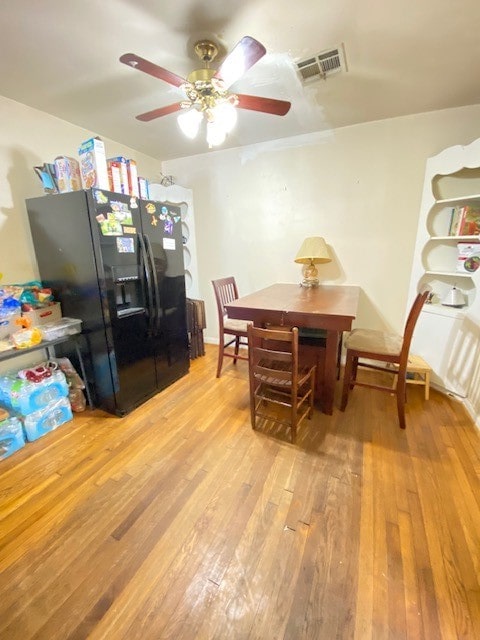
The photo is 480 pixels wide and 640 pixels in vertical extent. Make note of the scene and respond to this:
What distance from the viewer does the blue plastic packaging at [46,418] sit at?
1939mm

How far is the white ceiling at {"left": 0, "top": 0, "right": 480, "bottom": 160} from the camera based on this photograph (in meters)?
1.32

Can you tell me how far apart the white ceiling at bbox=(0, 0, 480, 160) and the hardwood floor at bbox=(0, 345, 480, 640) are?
2433 mm

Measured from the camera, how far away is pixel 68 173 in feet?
6.43

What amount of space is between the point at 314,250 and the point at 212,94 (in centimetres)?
164

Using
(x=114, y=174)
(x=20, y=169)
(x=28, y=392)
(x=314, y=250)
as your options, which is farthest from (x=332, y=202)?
(x=28, y=392)

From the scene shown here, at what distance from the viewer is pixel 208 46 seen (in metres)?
1.53

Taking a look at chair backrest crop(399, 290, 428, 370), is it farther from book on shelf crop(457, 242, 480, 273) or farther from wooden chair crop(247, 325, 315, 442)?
book on shelf crop(457, 242, 480, 273)

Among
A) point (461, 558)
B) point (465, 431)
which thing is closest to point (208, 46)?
point (461, 558)

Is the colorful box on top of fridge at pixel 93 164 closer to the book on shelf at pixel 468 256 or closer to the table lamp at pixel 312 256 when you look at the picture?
the table lamp at pixel 312 256

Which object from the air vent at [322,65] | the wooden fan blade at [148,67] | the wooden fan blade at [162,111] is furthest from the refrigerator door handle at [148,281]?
the air vent at [322,65]

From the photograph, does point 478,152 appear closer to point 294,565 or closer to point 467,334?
point 467,334

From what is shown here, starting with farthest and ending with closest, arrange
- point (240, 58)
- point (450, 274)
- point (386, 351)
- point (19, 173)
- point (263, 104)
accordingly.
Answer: point (450, 274) < point (19, 173) < point (386, 351) < point (263, 104) < point (240, 58)

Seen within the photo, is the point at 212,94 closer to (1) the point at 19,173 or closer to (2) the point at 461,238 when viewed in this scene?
(1) the point at 19,173

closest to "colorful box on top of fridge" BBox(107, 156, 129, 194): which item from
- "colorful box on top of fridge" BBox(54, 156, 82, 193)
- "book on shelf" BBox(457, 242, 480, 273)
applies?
"colorful box on top of fridge" BBox(54, 156, 82, 193)
